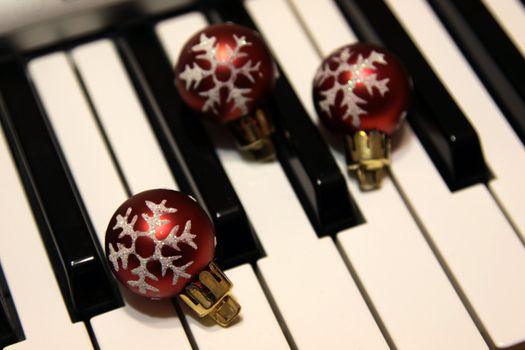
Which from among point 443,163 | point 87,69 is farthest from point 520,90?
point 87,69

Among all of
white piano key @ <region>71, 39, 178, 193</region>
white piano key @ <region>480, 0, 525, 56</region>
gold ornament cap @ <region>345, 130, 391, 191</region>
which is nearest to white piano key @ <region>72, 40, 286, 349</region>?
white piano key @ <region>71, 39, 178, 193</region>

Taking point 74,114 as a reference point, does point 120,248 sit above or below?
below

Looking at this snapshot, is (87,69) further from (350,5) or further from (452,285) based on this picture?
(452,285)

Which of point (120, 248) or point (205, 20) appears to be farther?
point (205, 20)

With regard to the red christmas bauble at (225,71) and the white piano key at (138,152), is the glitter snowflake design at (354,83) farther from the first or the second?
the white piano key at (138,152)

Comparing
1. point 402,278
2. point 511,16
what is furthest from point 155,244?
point 511,16

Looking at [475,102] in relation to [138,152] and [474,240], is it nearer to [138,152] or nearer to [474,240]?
[474,240]

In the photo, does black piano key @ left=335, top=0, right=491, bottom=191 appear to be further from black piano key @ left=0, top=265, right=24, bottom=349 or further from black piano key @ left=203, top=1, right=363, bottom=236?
black piano key @ left=0, top=265, right=24, bottom=349
